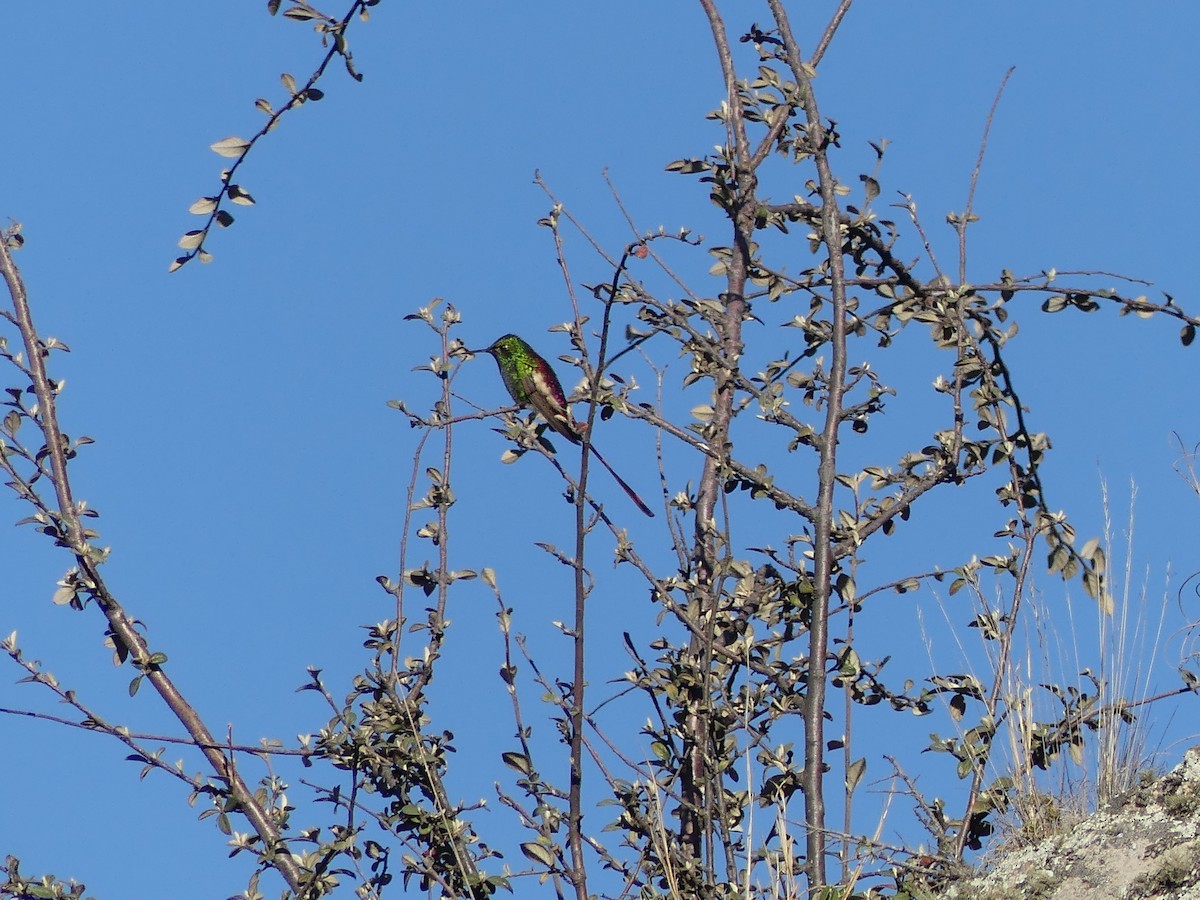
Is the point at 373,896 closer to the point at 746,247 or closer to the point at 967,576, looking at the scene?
the point at 967,576

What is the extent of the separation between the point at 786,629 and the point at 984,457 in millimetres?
657

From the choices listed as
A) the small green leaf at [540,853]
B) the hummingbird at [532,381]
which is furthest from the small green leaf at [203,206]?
the hummingbird at [532,381]

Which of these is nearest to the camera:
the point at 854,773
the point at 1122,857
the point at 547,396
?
the point at 1122,857

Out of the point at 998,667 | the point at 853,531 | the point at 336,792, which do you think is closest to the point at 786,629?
the point at 853,531

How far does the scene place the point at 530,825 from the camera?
10.8 feet

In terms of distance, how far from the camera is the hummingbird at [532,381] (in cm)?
561

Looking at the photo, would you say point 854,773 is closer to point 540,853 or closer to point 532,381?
point 540,853

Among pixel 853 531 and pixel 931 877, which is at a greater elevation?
pixel 853 531

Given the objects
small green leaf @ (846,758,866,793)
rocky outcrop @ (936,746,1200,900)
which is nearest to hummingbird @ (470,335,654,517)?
small green leaf @ (846,758,866,793)

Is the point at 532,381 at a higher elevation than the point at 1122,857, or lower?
higher

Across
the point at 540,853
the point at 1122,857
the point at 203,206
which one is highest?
the point at 203,206

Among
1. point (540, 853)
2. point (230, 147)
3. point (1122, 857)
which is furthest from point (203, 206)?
point (1122, 857)

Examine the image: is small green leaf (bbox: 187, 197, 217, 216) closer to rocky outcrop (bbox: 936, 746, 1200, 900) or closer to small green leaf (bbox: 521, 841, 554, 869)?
small green leaf (bbox: 521, 841, 554, 869)

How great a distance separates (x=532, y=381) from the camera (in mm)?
5816
